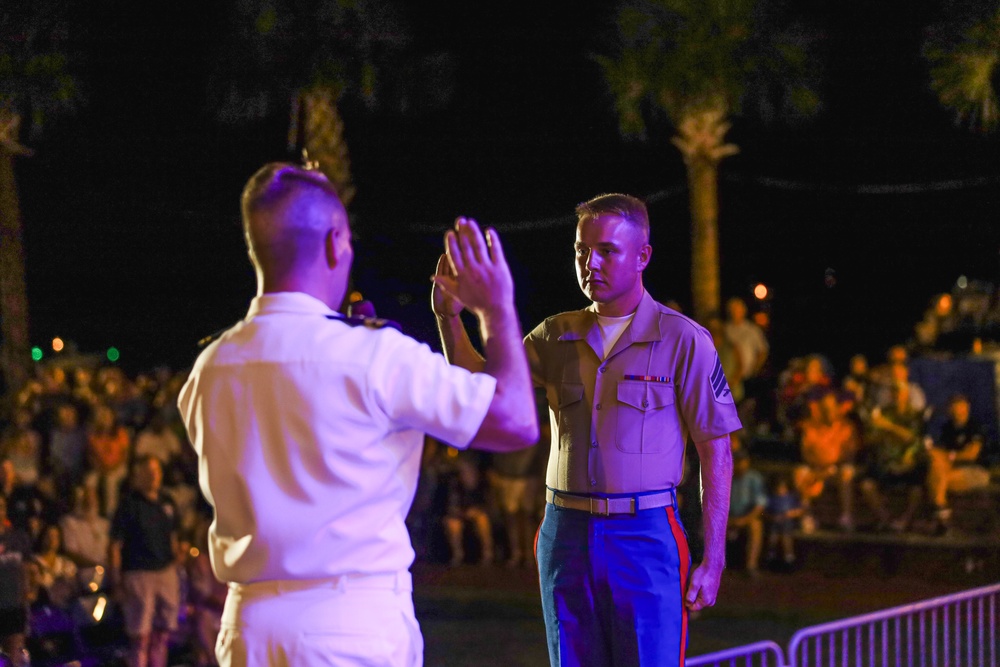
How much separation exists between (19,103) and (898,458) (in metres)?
13.4

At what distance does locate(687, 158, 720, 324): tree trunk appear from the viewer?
1727 centimetres

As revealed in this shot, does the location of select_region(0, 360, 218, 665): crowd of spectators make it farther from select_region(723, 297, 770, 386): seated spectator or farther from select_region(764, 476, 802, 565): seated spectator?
select_region(723, 297, 770, 386): seated spectator

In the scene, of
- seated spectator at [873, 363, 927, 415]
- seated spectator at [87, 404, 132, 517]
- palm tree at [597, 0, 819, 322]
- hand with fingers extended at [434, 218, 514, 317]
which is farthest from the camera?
palm tree at [597, 0, 819, 322]

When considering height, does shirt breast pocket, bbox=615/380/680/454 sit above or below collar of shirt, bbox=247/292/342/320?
below

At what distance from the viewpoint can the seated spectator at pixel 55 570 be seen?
9297 millimetres

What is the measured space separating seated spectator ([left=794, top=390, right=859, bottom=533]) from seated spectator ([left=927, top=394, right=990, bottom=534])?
0.89 metres

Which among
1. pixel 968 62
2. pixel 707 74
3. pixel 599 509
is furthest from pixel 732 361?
pixel 599 509

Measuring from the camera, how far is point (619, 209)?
4078 millimetres

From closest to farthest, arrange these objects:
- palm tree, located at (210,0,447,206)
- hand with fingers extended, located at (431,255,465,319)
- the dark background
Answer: hand with fingers extended, located at (431,255,465,319)
palm tree, located at (210,0,447,206)
the dark background

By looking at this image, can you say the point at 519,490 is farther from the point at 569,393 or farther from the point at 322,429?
the point at 322,429

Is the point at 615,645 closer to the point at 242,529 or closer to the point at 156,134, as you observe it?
the point at 242,529

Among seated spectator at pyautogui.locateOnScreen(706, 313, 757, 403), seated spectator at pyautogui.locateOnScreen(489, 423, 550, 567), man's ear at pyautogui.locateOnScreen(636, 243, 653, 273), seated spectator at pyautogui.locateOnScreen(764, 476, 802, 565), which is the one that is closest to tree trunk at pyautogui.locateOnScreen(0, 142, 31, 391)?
seated spectator at pyautogui.locateOnScreen(489, 423, 550, 567)

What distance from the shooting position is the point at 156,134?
31141 mm

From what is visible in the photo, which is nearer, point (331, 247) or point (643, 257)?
point (331, 247)
